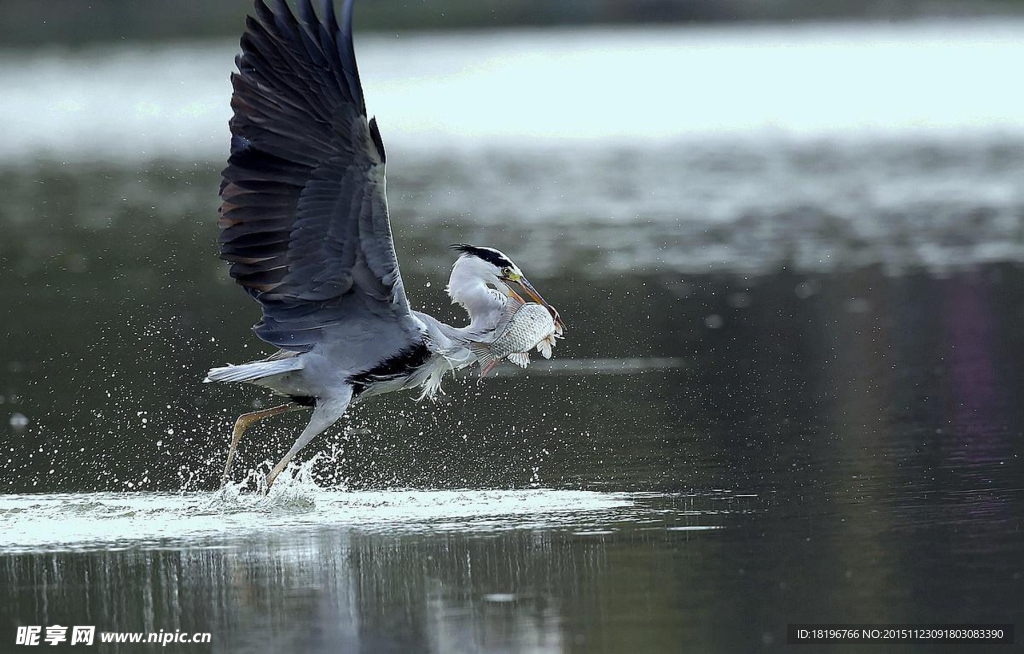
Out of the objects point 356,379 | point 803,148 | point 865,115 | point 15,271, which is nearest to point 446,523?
point 356,379

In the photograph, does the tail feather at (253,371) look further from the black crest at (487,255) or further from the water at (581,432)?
the black crest at (487,255)

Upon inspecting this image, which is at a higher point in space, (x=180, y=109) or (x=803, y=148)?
(x=180, y=109)

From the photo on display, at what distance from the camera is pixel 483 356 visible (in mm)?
9789

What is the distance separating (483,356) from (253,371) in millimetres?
1374

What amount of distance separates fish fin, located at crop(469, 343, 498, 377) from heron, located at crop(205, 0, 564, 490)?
0.05 m

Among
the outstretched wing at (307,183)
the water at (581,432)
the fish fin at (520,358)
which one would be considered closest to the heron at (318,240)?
→ the outstretched wing at (307,183)

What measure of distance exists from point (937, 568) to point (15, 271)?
1269cm

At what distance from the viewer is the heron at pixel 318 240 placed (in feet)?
28.0

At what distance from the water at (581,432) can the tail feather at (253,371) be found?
568mm

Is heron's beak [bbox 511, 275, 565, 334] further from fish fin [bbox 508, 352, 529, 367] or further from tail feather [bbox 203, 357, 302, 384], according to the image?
tail feather [bbox 203, 357, 302, 384]

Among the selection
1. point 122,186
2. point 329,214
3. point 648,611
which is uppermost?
point 122,186

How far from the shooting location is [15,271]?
17875 millimetres

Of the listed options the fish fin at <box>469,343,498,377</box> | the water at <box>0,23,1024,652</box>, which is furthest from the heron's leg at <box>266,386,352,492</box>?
the fish fin at <box>469,343,498,377</box>

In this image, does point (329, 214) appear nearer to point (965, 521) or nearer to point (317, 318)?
point (317, 318)
